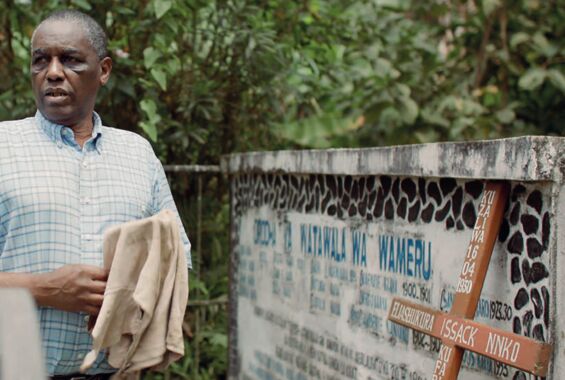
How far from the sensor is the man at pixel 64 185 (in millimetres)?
2734

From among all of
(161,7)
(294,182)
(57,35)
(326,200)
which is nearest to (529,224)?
(57,35)

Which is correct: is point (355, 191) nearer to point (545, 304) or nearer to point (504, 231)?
point (504, 231)

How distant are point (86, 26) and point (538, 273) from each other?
1.48 m

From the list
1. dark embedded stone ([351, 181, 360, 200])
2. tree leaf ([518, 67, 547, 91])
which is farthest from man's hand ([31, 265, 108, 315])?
tree leaf ([518, 67, 547, 91])

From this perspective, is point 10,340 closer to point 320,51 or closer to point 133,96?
point 133,96

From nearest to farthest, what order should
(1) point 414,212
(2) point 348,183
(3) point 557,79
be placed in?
(1) point 414,212
(2) point 348,183
(3) point 557,79

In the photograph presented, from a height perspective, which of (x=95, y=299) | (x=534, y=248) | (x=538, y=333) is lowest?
(x=538, y=333)

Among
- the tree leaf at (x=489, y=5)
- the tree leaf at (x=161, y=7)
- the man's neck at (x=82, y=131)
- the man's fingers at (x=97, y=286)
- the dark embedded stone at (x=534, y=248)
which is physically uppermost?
the tree leaf at (x=489, y=5)

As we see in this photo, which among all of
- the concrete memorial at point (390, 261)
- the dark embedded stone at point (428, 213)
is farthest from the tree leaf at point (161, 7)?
the dark embedded stone at point (428, 213)

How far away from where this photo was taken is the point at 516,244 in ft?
9.59

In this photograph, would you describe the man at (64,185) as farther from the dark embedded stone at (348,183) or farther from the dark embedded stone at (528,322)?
the dark embedded stone at (348,183)

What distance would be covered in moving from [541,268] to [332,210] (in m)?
1.54

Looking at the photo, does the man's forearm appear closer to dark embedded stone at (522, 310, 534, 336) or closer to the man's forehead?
the man's forehead

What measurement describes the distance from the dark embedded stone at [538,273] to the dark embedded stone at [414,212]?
72 centimetres
